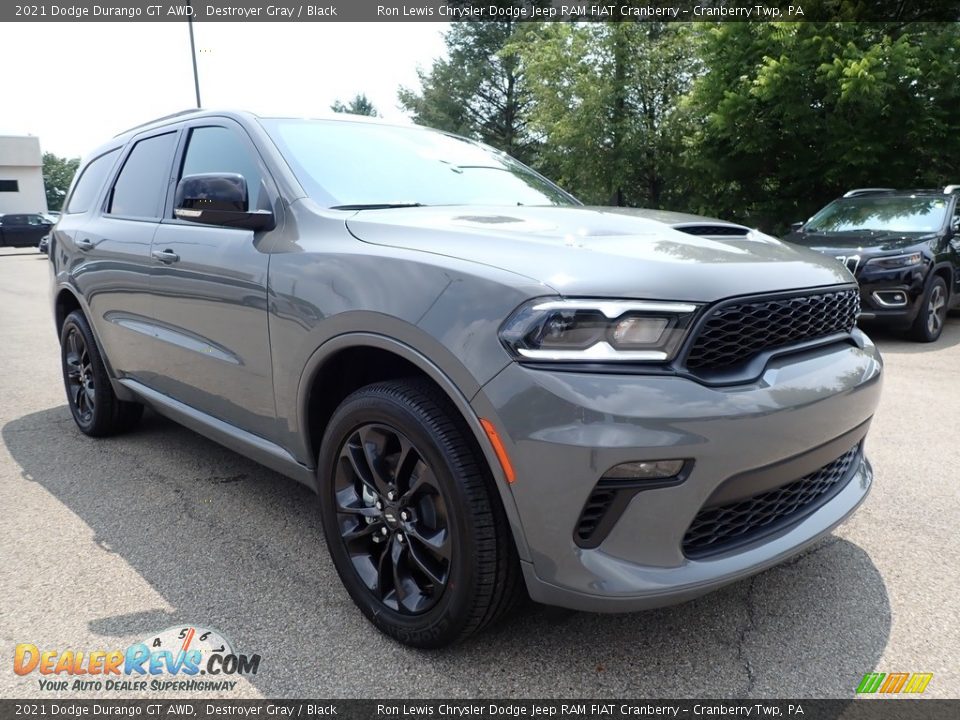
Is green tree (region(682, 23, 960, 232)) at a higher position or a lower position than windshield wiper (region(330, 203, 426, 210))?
higher

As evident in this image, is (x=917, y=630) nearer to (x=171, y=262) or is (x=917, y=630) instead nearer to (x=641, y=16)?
(x=171, y=262)

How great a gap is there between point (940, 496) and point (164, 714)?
331cm

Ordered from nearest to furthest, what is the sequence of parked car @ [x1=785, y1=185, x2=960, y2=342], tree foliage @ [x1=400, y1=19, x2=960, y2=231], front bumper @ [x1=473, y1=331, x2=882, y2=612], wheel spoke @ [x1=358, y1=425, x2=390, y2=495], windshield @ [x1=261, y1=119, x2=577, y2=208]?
front bumper @ [x1=473, y1=331, x2=882, y2=612] < wheel spoke @ [x1=358, y1=425, x2=390, y2=495] < windshield @ [x1=261, y1=119, x2=577, y2=208] < parked car @ [x1=785, y1=185, x2=960, y2=342] < tree foliage @ [x1=400, y1=19, x2=960, y2=231]

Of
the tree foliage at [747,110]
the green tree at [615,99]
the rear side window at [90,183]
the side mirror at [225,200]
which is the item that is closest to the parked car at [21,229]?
the tree foliage at [747,110]

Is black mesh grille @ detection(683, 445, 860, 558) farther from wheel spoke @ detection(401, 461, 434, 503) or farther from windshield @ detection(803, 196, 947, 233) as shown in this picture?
windshield @ detection(803, 196, 947, 233)

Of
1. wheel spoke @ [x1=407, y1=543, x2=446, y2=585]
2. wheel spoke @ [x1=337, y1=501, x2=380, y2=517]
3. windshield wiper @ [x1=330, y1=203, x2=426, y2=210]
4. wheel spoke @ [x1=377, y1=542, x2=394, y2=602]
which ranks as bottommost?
wheel spoke @ [x1=377, y1=542, x2=394, y2=602]

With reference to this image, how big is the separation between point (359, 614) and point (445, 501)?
721 mm

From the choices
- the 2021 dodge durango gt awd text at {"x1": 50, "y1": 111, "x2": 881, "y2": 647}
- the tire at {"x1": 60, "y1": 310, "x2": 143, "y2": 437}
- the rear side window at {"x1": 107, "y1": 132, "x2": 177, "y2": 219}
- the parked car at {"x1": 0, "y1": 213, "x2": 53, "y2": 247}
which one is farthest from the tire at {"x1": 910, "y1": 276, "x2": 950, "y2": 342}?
the parked car at {"x1": 0, "y1": 213, "x2": 53, "y2": 247}

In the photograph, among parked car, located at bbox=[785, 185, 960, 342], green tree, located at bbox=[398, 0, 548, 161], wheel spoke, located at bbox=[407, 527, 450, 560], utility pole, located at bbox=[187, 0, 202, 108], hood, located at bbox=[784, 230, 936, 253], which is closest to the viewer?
wheel spoke, located at bbox=[407, 527, 450, 560]

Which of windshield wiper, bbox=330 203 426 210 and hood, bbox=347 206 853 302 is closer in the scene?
hood, bbox=347 206 853 302

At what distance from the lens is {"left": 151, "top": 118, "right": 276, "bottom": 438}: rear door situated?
268 centimetres

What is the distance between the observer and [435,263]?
207 cm

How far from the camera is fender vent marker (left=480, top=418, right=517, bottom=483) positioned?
6.04ft

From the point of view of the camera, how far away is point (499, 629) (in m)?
2.33
